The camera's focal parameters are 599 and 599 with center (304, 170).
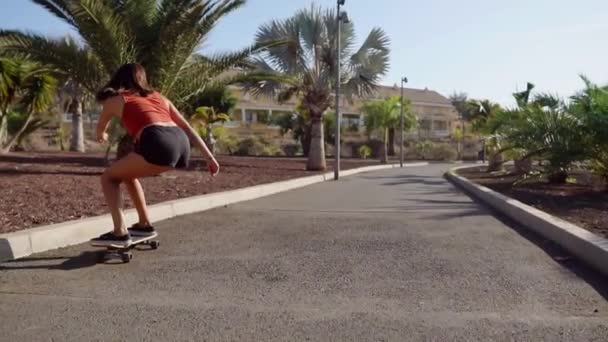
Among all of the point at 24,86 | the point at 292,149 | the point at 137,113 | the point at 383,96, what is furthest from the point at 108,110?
the point at 383,96

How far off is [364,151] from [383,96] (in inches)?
332

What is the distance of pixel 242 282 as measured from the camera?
14.9 ft

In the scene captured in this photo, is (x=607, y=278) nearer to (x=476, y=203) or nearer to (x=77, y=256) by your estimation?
(x=77, y=256)

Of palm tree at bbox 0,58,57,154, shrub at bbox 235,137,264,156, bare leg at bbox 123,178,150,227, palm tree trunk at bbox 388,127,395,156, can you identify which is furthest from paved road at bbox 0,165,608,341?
palm tree trunk at bbox 388,127,395,156

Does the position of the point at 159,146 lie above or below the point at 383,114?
below

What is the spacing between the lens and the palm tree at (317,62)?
2250 cm

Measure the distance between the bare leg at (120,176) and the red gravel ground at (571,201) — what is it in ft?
15.1

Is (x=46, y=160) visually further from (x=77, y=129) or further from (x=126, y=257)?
(x=126, y=257)

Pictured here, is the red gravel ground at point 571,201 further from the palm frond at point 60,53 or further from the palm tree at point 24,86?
the palm tree at point 24,86

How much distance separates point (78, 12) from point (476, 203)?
354 inches

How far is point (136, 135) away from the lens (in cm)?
494

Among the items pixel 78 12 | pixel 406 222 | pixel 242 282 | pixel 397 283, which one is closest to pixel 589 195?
pixel 406 222

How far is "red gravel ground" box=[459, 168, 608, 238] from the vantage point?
289 inches

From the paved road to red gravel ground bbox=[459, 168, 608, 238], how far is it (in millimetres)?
964
